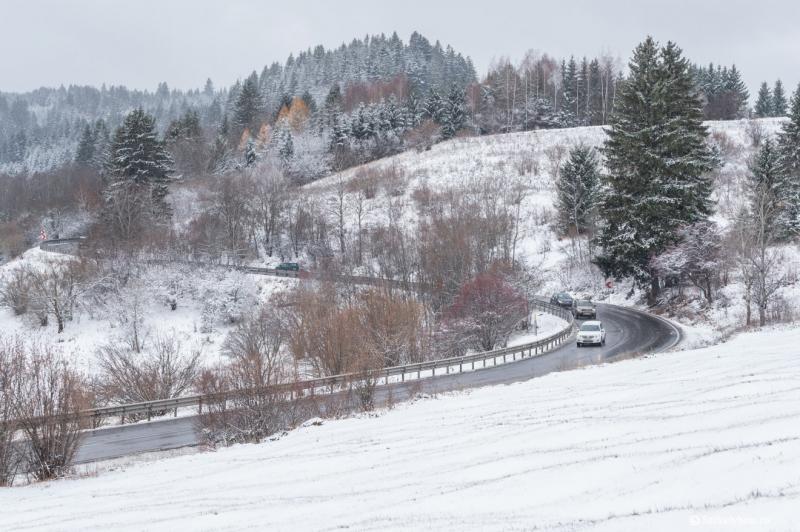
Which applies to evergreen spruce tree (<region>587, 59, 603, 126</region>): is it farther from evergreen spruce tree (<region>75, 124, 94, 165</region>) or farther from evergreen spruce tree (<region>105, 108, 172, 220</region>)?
evergreen spruce tree (<region>75, 124, 94, 165</region>)

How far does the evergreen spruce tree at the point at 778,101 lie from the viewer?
113438 mm

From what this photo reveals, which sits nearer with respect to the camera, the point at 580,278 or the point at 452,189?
the point at 580,278

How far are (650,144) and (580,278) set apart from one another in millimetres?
20117

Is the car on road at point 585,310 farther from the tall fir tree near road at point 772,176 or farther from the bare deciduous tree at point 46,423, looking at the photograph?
the bare deciduous tree at point 46,423

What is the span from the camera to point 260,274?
189ft

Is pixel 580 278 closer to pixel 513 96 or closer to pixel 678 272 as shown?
pixel 678 272

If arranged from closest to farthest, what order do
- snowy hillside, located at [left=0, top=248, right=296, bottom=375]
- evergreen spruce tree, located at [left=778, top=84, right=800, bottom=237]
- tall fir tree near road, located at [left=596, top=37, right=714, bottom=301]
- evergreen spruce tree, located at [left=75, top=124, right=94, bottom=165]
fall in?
tall fir tree near road, located at [left=596, top=37, right=714, bottom=301] → snowy hillside, located at [left=0, top=248, right=296, bottom=375] → evergreen spruce tree, located at [left=778, top=84, right=800, bottom=237] → evergreen spruce tree, located at [left=75, top=124, right=94, bottom=165]

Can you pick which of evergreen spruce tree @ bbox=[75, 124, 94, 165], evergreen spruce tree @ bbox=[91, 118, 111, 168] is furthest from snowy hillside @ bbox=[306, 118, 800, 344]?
evergreen spruce tree @ bbox=[75, 124, 94, 165]

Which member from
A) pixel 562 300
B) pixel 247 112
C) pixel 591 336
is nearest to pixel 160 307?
pixel 562 300

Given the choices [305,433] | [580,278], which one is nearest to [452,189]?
[580,278]

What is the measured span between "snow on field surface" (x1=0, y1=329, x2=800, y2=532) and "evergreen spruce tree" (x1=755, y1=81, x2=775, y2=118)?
390ft

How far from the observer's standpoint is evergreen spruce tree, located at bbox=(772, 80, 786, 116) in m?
113

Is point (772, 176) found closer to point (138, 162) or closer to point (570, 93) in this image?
point (138, 162)

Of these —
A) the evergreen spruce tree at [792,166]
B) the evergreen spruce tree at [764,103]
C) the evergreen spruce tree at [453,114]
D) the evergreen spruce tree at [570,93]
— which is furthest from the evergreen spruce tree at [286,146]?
the evergreen spruce tree at [764,103]
